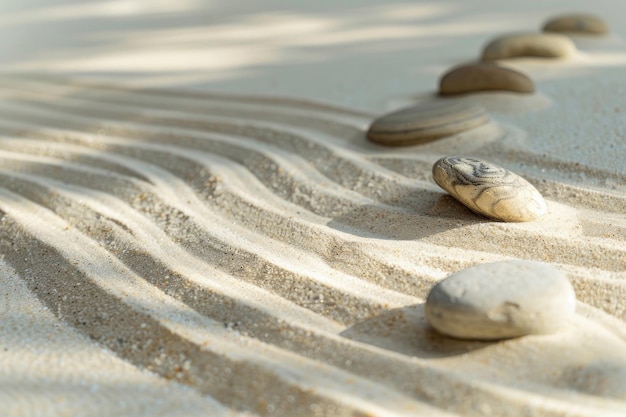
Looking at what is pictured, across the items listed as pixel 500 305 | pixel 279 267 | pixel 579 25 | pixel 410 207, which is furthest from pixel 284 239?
pixel 579 25

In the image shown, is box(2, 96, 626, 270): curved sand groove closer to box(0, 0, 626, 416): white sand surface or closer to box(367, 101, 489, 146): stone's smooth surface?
box(0, 0, 626, 416): white sand surface

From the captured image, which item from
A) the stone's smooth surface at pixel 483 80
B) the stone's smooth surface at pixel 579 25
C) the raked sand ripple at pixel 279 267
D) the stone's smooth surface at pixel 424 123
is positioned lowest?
the raked sand ripple at pixel 279 267

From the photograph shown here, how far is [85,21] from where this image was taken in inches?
232

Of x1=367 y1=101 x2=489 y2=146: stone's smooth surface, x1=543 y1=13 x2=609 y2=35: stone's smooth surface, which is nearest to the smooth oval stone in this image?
x1=543 y1=13 x2=609 y2=35: stone's smooth surface

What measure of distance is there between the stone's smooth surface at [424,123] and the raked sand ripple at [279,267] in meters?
0.05

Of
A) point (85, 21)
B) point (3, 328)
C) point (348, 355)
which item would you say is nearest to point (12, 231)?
point (3, 328)

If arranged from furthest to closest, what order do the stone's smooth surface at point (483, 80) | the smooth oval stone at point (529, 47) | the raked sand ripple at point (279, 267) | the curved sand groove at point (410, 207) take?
1. the smooth oval stone at point (529, 47)
2. the stone's smooth surface at point (483, 80)
3. the curved sand groove at point (410, 207)
4. the raked sand ripple at point (279, 267)

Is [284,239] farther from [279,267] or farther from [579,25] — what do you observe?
[579,25]

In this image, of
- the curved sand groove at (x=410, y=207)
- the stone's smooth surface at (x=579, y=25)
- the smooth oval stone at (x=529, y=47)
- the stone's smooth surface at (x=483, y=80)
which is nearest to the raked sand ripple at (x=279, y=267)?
the curved sand groove at (x=410, y=207)

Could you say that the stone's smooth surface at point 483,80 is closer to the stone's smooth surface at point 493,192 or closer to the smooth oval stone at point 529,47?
the smooth oval stone at point 529,47

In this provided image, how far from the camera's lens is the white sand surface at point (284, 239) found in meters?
1.57

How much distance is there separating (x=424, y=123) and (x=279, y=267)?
3.29 ft

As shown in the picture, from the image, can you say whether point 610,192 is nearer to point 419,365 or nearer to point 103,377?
point 419,365

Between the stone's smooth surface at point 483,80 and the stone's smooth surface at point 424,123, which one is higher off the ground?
the stone's smooth surface at point 483,80
